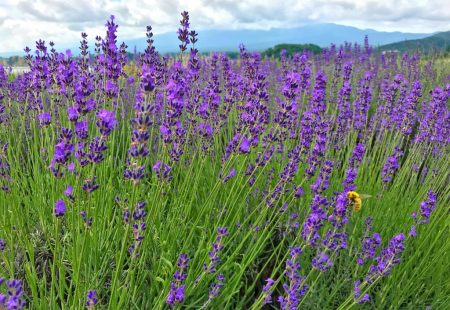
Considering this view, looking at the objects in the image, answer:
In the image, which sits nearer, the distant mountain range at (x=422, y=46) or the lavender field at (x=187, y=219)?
the lavender field at (x=187, y=219)

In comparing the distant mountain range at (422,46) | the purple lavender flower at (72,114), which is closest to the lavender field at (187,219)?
the purple lavender flower at (72,114)

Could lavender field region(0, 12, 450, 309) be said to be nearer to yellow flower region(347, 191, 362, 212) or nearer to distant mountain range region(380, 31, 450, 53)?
yellow flower region(347, 191, 362, 212)

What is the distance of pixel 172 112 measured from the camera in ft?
5.99

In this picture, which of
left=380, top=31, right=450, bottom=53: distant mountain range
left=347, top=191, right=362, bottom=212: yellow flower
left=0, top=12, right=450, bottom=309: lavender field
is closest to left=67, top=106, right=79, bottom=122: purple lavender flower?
left=0, top=12, right=450, bottom=309: lavender field

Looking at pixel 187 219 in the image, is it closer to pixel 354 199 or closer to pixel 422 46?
pixel 354 199

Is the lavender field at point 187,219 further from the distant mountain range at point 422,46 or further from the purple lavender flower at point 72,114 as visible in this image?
the distant mountain range at point 422,46

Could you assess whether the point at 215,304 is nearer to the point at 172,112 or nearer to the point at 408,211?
the point at 172,112

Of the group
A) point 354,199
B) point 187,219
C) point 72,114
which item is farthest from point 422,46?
point 72,114

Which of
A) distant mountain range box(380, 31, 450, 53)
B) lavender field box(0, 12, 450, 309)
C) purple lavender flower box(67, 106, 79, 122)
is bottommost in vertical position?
lavender field box(0, 12, 450, 309)

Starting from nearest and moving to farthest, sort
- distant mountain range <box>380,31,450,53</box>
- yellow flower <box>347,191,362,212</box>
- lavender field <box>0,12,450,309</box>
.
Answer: lavender field <box>0,12,450,309</box>, yellow flower <box>347,191,362,212</box>, distant mountain range <box>380,31,450,53</box>

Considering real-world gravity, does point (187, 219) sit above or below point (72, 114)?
below

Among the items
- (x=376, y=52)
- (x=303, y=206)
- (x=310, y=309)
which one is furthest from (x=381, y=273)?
(x=376, y=52)

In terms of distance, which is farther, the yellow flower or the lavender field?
the yellow flower

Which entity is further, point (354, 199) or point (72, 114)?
point (354, 199)
